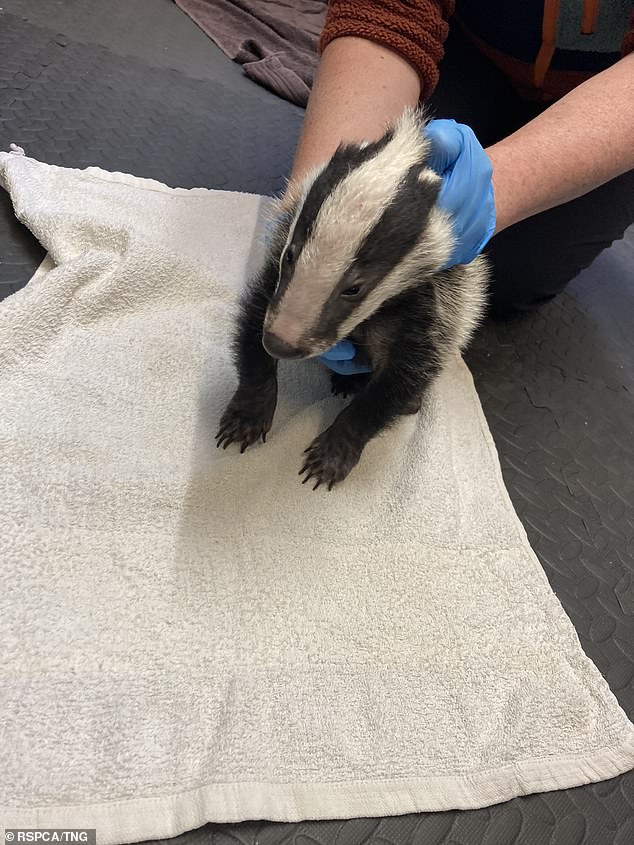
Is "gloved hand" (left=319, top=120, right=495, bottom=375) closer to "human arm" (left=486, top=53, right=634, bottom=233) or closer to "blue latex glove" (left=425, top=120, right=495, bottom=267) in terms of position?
"blue latex glove" (left=425, top=120, right=495, bottom=267)

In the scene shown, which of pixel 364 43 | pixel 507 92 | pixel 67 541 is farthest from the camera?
pixel 507 92

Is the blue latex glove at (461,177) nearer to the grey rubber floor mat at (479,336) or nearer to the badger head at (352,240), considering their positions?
the badger head at (352,240)

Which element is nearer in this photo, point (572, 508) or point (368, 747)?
point (368, 747)

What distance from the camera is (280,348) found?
710 mm

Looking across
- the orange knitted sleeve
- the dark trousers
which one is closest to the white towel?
the dark trousers

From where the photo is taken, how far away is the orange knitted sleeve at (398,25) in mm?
1146

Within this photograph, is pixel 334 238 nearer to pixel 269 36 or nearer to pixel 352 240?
pixel 352 240

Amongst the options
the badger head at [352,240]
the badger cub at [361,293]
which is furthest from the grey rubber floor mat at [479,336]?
the badger head at [352,240]

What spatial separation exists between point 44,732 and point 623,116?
122 cm

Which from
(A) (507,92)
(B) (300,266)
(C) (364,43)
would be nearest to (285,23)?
(A) (507,92)

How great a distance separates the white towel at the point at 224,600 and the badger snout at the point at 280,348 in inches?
13.2

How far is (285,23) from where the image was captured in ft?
7.02

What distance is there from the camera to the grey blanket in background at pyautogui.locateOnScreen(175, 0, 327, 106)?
197cm

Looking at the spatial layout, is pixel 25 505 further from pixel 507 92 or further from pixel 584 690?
pixel 507 92
